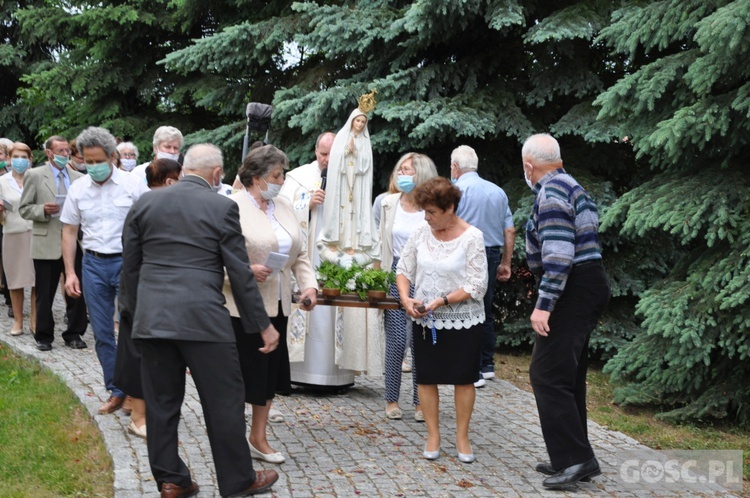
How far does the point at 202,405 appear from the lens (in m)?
5.36

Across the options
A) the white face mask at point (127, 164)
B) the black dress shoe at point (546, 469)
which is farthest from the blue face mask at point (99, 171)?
the black dress shoe at point (546, 469)

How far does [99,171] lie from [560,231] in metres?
3.75

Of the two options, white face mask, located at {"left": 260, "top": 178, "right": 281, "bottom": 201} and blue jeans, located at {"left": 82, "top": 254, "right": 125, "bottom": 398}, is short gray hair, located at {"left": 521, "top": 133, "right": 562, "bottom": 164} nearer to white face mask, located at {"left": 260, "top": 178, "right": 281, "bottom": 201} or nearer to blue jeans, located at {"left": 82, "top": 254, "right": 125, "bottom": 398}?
white face mask, located at {"left": 260, "top": 178, "right": 281, "bottom": 201}

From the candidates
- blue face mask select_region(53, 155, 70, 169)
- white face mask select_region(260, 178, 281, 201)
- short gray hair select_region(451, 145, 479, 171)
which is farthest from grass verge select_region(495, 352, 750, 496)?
blue face mask select_region(53, 155, 70, 169)

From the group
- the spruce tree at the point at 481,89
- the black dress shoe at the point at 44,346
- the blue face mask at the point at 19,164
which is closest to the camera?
the black dress shoe at the point at 44,346

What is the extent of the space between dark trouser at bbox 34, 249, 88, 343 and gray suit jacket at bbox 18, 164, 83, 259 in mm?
134

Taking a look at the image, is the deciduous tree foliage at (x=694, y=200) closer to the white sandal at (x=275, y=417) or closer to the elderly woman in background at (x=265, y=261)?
the white sandal at (x=275, y=417)

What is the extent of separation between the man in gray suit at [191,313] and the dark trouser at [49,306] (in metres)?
4.92

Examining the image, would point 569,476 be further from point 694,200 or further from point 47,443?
point 47,443

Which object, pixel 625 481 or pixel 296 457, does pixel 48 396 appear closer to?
pixel 296 457

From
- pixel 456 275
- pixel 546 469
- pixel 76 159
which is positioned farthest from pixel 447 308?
pixel 76 159

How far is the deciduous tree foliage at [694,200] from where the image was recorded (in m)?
7.24

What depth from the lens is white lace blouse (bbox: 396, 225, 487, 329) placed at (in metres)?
6.47

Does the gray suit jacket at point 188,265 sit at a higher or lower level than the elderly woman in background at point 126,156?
lower
